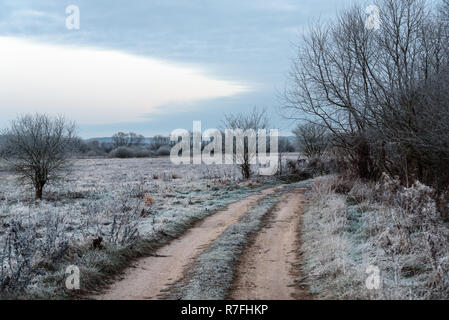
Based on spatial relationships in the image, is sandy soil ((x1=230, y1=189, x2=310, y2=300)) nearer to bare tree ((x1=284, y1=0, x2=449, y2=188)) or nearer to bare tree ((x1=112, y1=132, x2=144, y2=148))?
bare tree ((x1=284, y1=0, x2=449, y2=188))

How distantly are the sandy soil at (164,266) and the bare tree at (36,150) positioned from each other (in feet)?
42.5

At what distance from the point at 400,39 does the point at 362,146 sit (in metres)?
4.57

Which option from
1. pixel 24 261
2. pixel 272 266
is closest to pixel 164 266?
pixel 272 266

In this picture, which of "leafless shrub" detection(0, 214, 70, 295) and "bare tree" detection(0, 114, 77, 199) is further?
"bare tree" detection(0, 114, 77, 199)

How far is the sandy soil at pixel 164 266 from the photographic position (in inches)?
243

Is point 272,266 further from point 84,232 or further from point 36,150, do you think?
point 36,150

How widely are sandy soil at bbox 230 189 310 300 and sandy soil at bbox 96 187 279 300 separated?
1.20 metres

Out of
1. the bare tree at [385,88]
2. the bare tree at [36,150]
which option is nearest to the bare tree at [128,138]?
the bare tree at [36,150]

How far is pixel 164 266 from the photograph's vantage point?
769 centimetres

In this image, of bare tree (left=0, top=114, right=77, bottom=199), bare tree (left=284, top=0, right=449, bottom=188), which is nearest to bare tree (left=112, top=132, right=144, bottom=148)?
bare tree (left=0, top=114, right=77, bottom=199)

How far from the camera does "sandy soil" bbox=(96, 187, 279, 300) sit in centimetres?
618

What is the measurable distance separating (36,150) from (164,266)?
54.2 ft

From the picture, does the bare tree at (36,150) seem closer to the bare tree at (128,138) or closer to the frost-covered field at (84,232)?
the frost-covered field at (84,232)

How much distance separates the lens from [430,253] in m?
5.81
